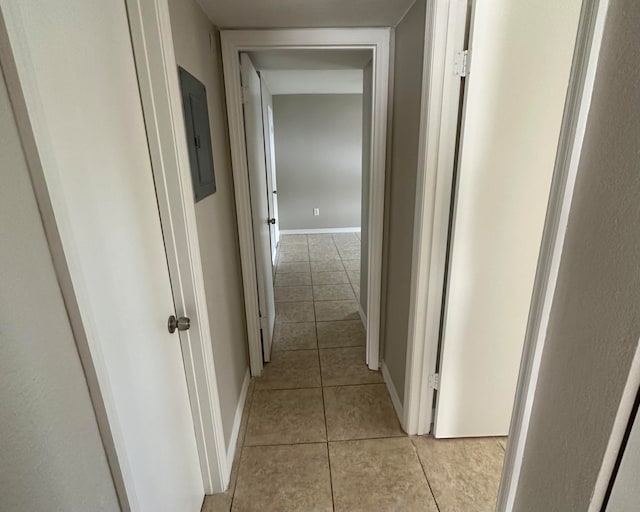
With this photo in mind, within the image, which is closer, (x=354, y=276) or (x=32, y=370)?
(x=32, y=370)

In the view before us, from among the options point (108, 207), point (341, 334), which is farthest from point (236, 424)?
point (108, 207)

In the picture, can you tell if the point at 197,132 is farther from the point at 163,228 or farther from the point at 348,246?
the point at 348,246

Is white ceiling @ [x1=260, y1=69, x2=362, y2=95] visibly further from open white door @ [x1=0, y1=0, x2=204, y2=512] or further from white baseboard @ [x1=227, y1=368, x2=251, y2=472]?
white baseboard @ [x1=227, y1=368, x2=251, y2=472]

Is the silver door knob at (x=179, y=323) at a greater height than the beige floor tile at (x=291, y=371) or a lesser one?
greater

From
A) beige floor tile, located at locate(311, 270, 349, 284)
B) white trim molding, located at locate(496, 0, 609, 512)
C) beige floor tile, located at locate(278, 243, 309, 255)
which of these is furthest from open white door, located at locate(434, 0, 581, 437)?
beige floor tile, located at locate(278, 243, 309, 255)

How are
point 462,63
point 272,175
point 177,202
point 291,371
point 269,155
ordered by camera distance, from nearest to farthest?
point 177,202
point 462,63
point 291,371
point 269,155
point 272,175

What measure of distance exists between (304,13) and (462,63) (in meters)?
0.77

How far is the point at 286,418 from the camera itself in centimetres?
199

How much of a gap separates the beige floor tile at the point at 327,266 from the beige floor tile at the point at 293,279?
0.20m

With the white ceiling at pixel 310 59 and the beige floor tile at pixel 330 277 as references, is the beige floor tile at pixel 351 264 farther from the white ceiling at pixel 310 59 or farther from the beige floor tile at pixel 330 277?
the white ceiling at pixel 310 59

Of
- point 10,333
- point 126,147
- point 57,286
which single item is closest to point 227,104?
point 126,147

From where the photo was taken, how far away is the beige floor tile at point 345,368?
90.7 inches

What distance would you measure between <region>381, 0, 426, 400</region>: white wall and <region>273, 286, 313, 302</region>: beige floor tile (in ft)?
4.72

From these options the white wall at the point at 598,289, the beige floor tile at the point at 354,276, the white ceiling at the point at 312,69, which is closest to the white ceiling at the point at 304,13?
the white ceiling at the point at 312,69
